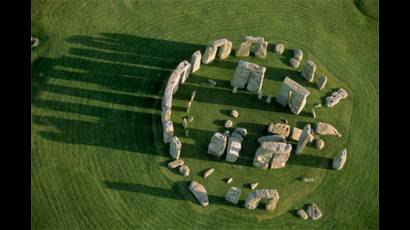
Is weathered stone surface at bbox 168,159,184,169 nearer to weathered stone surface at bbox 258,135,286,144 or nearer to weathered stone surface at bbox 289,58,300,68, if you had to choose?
weathered stone surface at bbox 258,135,286,144

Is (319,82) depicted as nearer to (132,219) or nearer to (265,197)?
(265,197)

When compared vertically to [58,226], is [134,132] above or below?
above

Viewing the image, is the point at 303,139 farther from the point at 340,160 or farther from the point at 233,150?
the point at 233,150

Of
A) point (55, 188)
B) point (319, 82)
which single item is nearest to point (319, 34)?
point (319, 82)

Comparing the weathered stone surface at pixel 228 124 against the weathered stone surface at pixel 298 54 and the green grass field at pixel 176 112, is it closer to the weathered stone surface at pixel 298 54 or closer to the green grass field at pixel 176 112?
the green grass field at pixel 176 112

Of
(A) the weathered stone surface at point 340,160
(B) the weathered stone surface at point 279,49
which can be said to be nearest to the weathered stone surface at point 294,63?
(B) the weathered stone surface at point 279,49
